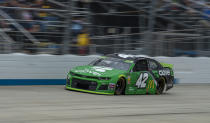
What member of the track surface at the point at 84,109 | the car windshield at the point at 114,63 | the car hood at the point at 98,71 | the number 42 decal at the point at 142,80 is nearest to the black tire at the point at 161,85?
the number 42 decal at the point at 142,80

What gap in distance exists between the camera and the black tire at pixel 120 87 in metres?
11.6

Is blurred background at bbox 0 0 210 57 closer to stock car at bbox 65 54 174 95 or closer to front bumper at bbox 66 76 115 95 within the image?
stock car at bbox 65 54 174 95

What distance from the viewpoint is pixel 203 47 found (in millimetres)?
16766

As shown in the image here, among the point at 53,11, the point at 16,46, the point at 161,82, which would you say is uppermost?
the point at 53,11

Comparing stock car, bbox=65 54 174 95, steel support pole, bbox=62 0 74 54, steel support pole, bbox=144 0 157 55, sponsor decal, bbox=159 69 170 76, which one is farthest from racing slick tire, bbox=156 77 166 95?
steel support pole, bbox=62 0 74 54

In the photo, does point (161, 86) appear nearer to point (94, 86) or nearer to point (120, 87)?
point (120, 87)

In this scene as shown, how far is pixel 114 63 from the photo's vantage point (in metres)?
12.3

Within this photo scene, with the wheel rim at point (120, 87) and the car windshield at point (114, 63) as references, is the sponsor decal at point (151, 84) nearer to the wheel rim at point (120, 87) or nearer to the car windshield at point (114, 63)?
the car windshield at point (114, 63)

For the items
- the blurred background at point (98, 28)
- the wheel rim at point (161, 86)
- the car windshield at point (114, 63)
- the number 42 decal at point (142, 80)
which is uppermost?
the blurred background at point (98, 28)

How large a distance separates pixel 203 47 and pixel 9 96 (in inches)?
363

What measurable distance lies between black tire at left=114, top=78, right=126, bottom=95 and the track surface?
648 millimetres

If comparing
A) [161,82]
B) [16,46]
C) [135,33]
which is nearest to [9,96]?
[16,46]

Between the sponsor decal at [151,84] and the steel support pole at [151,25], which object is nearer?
the sponsor decal at [151,84]

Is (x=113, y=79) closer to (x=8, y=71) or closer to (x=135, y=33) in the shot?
(x=8, y=71)
